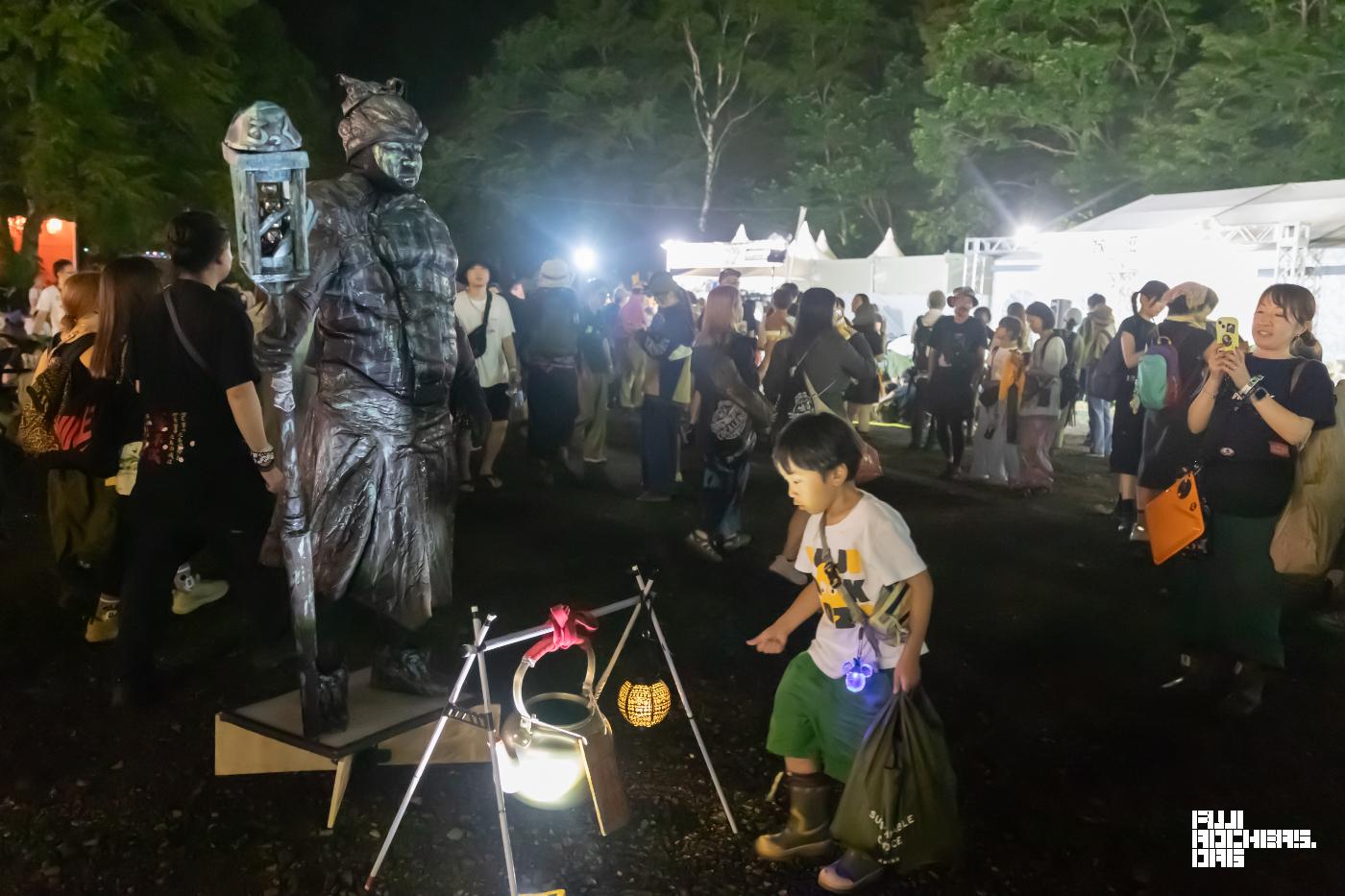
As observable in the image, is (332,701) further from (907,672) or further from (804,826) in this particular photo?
(907,672)

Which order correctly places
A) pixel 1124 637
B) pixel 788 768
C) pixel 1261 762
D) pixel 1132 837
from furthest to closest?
1. pixel 1124 637
2. pixel 1261 762
3. pixel 1132 837
4. pixel 788 768

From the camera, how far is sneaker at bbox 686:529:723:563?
22.4 ft

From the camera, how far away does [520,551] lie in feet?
22.8

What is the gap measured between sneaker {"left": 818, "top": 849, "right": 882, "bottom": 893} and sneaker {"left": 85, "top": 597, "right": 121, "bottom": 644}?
3744mm

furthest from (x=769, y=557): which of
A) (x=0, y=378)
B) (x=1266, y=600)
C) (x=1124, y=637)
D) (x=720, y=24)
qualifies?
(x=720, y=24)

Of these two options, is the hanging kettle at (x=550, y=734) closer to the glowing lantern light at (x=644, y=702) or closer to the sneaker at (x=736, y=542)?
the glowing lantern light at (x=644, y=702)

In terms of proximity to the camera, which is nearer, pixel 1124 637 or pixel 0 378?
pixel 1124 637

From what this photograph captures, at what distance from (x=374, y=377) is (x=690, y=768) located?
1.86m

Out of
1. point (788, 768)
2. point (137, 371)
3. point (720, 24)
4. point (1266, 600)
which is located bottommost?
point (788, 768)

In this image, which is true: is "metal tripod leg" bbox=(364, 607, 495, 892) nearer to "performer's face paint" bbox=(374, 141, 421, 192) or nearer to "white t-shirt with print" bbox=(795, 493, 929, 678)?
"white t-shirt with print" bbox=(795, 493, 929, 678)

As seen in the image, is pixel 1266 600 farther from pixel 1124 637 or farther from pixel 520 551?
pixel 520 551

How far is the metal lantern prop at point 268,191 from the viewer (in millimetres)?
2947

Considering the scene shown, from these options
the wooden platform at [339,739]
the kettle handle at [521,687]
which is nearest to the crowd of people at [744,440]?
the kettle handle at [521,687]

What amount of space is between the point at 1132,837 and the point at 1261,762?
37.6 inches
